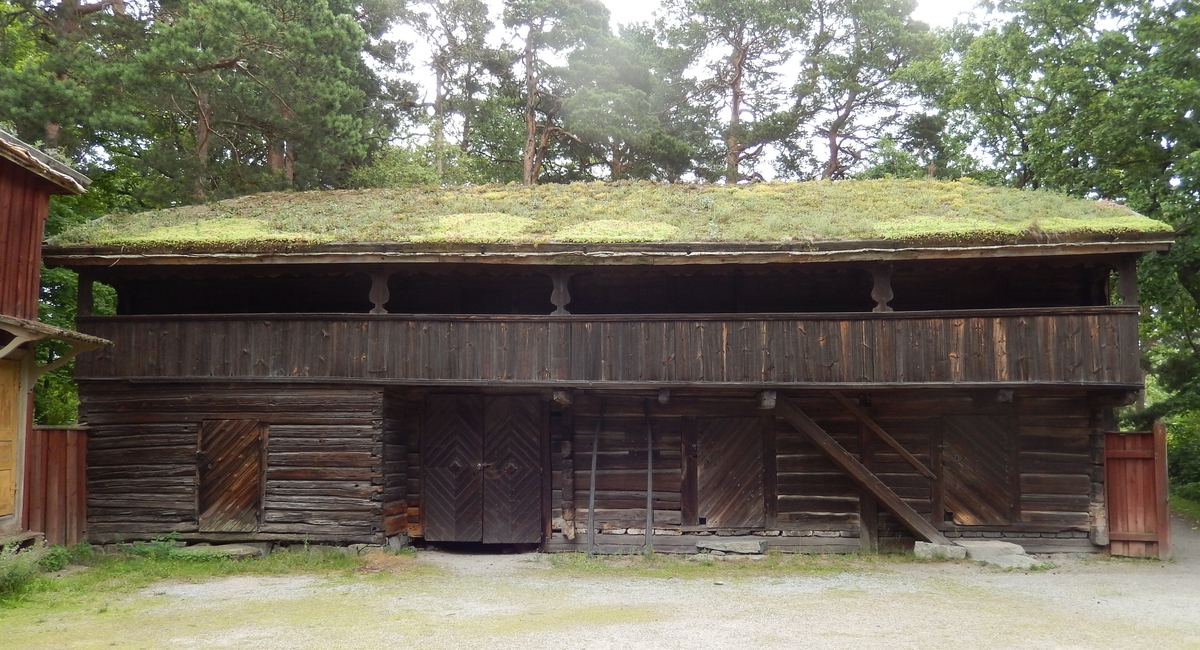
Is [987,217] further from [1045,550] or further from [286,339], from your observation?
[286,339]

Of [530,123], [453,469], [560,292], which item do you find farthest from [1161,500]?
[530,123]

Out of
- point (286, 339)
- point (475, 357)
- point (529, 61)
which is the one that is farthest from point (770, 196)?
point (529, 61)

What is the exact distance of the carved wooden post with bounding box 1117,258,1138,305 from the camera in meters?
12.3

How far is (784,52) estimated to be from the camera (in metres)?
31.8

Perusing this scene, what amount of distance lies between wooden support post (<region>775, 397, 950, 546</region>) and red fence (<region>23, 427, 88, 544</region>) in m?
11.0

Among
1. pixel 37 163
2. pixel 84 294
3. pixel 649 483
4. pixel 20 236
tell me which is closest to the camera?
pixel 37 163

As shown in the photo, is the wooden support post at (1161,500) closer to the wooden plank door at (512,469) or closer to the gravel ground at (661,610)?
the gravel ground at (661,610)

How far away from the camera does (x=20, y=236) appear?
483 inches

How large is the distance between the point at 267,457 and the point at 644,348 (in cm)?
626

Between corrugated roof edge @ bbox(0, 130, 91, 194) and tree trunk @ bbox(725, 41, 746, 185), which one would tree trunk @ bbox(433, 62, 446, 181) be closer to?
tree trunk @ bbox(725, 41, 746, 185)

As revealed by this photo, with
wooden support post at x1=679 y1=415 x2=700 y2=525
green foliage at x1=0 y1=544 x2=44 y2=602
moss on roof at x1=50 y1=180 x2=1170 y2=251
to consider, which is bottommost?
green foliage at x1=0 y1=544 x2=44 y2=602

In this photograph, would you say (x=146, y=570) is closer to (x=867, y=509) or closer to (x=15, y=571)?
(x=15, y=571)

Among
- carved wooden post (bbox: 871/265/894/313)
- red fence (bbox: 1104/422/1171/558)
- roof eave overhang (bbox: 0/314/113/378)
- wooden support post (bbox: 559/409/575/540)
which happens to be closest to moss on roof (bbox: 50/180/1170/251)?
carved wooden post (bbox: 871/265/894/313)

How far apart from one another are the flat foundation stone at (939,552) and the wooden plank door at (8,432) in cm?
1317
